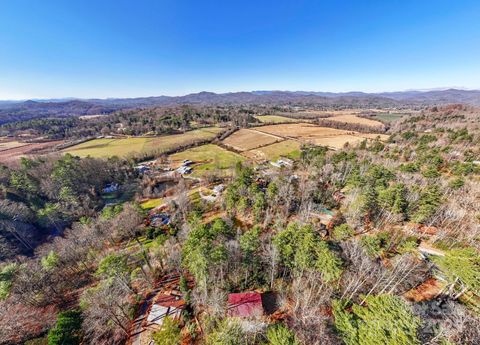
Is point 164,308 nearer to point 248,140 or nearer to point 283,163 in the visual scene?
point 283,163

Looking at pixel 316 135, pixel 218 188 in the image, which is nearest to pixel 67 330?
pixel 218 188

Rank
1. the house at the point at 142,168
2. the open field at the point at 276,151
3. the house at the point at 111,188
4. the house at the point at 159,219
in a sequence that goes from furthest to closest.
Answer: the open field at the point at 276,151
the house at the point at 142,168
the house at the point at 111,188
the house at the point at 159,219

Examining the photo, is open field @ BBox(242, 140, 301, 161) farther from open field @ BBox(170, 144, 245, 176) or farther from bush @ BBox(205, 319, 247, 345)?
bush @ BBox(205, 319, 247, 345)

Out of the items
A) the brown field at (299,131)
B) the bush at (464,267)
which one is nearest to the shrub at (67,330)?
the bush at (464,267)

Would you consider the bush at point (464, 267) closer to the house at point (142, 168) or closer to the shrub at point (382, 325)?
the shrub at point (382, 325)

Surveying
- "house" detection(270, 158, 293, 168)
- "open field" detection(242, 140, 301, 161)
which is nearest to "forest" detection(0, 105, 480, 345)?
"house" detection(270, 158, 293, 168)

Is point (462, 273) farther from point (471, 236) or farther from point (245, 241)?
point (245, 241)
